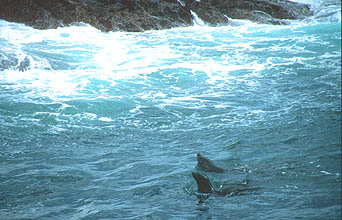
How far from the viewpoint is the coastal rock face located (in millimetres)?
15695

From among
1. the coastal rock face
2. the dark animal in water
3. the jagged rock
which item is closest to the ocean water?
the dark animal in water

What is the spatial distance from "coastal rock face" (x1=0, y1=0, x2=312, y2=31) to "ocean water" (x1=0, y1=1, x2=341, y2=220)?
2.07 metres

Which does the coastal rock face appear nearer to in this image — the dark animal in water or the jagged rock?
the jagged rock

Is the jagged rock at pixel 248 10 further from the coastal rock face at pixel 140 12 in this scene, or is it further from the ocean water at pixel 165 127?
the ocean water at pixel 165 127

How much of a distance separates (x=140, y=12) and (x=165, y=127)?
37.0 feet

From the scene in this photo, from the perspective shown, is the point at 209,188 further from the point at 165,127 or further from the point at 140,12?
the point at 140,12

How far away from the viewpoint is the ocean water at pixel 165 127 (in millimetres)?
4094

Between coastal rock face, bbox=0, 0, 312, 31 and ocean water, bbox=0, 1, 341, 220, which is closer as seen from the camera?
ocean water, bbox=0, 1, 341, 220

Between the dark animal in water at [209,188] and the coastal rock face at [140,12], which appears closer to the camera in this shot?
the dark animal in water at [209,188]

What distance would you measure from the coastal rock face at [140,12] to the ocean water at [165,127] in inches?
81.5

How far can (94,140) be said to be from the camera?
20.2 ft

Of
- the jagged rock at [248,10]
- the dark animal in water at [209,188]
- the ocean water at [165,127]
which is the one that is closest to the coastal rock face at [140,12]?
the jagged rock at [248,10]

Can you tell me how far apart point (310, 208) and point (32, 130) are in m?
4.71

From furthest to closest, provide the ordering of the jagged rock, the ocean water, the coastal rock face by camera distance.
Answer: the jagged rock → the coastal rock face → the ocean water
